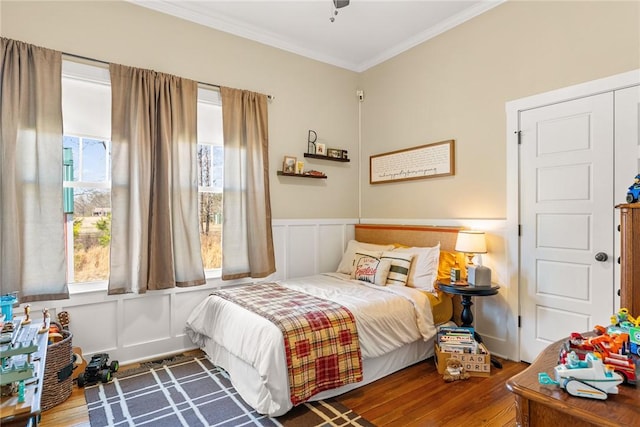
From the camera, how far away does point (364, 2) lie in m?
3.10

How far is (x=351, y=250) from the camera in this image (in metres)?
3.93

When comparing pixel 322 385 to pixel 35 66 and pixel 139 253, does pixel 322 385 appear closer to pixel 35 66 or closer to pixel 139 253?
pixel 139 253

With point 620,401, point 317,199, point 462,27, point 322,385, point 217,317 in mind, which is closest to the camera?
point 620,401

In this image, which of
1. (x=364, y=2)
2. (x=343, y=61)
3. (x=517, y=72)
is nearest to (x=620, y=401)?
(x=517, y=72)

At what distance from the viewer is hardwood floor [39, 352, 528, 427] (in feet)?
6.89

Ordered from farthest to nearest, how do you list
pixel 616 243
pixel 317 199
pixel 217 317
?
1. pixel 317 199
2. pixel 217 317
3. pixel 616 243

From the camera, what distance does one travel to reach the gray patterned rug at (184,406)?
209 centimetres

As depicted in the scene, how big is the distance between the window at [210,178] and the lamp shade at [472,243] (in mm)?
2248

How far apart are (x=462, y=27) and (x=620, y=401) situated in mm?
Answer: 3342

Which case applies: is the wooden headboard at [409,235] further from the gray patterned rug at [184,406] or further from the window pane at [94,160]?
the window pane at [94,160]

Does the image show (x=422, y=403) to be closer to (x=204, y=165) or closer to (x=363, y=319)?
(x=363, y=319)

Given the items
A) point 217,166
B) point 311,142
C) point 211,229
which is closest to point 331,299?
point 211,229

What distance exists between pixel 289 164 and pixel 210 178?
0.85m

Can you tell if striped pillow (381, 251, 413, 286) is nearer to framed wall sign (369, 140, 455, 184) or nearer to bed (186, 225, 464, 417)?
bed (186, 225, 464, 417)
